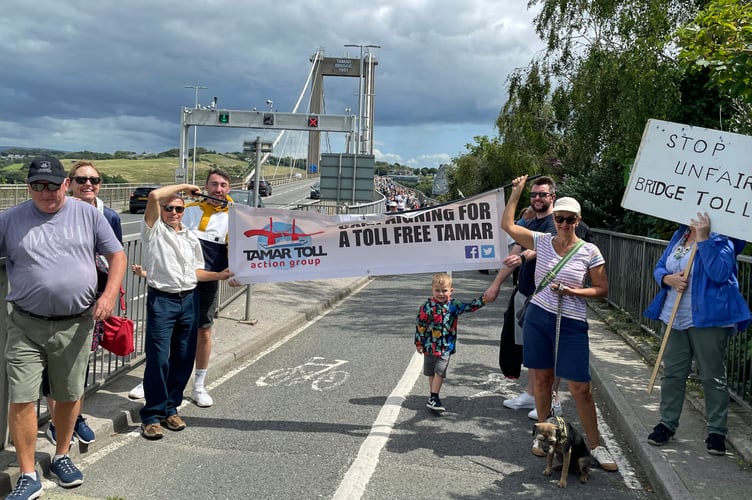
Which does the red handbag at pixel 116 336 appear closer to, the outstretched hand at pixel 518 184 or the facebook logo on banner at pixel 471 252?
the facebook logo on banner at pixel 471 252

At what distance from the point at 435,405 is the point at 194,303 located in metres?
2.31

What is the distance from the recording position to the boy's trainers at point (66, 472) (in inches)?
174

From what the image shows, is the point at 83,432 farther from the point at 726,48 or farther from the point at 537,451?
the point at 726,48

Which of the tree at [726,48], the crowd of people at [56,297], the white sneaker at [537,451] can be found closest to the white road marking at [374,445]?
the white sneaker at [537,451]

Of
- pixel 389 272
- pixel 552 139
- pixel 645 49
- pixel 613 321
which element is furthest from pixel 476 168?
pixel 389 272

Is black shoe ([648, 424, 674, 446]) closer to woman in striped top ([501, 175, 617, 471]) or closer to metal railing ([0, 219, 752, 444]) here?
woman in striped top ([501, 175, 617, 471])

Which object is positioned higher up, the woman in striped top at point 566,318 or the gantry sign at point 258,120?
the gantry sign at point 258,120

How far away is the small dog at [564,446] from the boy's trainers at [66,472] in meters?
2.99

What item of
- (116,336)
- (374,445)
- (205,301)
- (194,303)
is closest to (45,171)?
(116,336)

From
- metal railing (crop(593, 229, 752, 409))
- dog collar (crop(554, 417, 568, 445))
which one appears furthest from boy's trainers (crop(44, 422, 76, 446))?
metal railing (crop(593, 229, 752, 409))

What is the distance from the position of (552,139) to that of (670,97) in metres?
10.8

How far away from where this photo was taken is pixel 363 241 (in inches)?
251

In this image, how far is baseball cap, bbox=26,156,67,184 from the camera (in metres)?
4.18

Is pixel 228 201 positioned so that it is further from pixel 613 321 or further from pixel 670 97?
pixel 670 97
